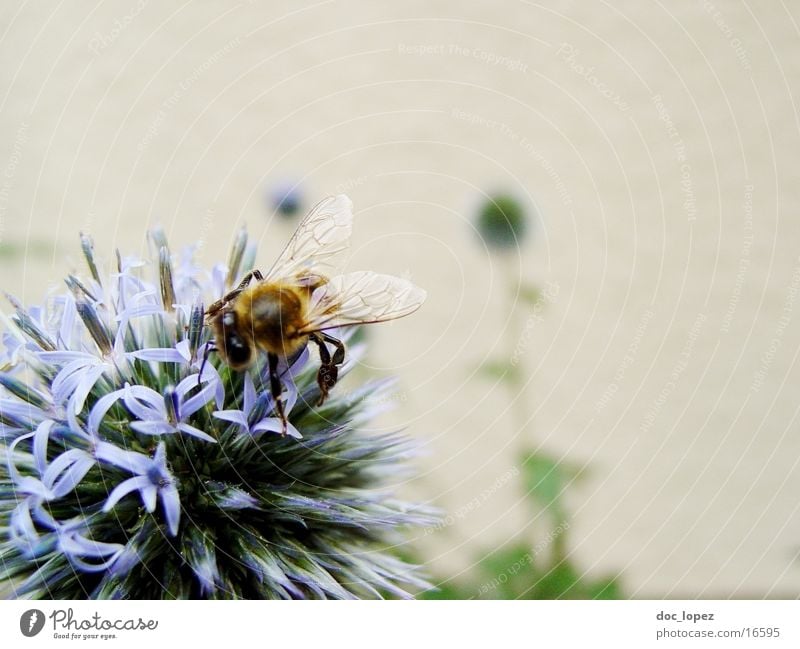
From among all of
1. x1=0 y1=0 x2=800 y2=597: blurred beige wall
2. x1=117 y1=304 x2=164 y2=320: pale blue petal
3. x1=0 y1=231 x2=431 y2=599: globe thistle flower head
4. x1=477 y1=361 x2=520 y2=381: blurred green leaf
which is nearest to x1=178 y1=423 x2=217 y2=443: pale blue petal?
x1=0 y1=231 x2=431 y2=599: globe thistle flower head

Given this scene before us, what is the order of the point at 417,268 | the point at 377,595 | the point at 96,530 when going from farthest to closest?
the point at 417,268
the point at 377,595
the point at 96,530

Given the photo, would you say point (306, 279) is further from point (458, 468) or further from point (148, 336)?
point (458, 468)

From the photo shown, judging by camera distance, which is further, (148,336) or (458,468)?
(458,468)

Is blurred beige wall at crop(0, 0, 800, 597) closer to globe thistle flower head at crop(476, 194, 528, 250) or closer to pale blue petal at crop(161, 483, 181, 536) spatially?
globe thistle flower head at crop(476, 194, 528, 250)

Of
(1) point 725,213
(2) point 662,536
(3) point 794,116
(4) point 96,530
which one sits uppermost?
(3) point 794,116

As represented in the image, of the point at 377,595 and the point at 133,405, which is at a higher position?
the point at 133,405

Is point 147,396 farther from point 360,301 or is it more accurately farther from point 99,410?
point 360,301

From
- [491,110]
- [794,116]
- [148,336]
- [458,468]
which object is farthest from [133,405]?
[794,116]

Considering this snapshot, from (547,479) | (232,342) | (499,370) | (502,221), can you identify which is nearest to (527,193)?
(502,221)

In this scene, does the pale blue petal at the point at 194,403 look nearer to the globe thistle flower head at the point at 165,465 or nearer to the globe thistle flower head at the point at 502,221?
the globe thistle flower head at the point at 165,465
